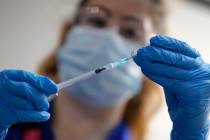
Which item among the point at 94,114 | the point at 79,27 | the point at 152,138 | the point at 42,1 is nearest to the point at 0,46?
the point at 42,1

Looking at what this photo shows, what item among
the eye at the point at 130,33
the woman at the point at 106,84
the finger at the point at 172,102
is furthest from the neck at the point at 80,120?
the finger at the point at 172,102

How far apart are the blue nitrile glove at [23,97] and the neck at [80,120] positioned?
0.60 m

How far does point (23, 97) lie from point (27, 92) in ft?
0.06

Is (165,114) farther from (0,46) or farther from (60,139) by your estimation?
(0,46)

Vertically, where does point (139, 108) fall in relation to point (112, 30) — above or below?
below

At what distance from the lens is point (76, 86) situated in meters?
1.52

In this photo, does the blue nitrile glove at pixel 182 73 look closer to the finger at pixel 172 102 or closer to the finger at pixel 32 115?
the finger at pixel 172 102

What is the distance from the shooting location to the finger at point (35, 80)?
0.99 meters

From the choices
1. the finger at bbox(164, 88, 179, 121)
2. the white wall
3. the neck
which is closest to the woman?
the neck

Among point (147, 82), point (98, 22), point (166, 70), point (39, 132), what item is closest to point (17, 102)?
point (166, 70)

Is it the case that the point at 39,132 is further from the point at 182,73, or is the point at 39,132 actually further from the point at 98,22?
the point at 182,73

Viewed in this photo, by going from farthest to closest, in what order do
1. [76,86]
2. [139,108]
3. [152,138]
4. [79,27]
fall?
[152,138] < [139,108] < [79,27] < [76,86]

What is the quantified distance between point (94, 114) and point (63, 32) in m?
0.35

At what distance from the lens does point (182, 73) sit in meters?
1.04
